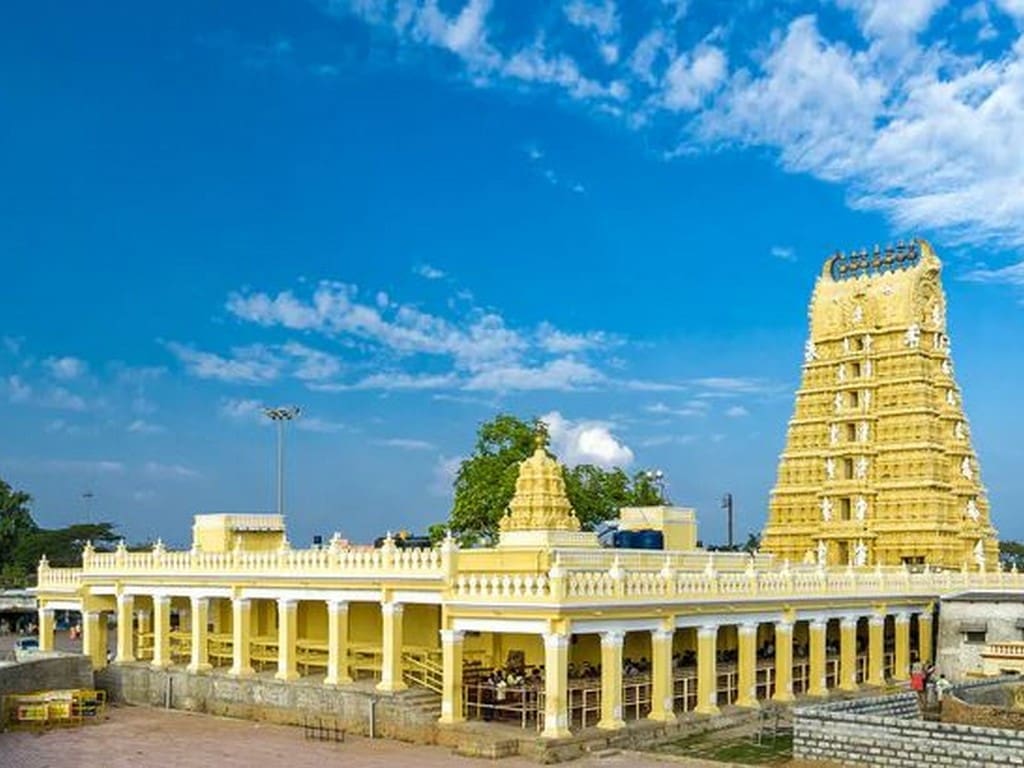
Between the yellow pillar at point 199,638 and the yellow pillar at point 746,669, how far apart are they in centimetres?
1608

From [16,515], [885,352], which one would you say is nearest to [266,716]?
[885,352]

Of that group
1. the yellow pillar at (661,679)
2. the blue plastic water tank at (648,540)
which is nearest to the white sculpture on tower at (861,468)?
the blue plastic water tank at (648,540)

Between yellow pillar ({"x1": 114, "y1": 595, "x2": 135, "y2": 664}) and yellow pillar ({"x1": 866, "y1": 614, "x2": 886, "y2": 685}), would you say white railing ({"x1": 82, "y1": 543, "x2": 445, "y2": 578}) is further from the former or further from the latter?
yellow pillar ({"x1": 866, "y1": 614, "x2": 886, "y2": 685})

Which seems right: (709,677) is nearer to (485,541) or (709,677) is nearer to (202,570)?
(202,570)

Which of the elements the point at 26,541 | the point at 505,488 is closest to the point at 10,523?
the point at 26,541

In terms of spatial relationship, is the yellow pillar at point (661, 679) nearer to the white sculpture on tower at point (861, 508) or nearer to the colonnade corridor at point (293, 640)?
the colonnade corridor at point (293, 640)

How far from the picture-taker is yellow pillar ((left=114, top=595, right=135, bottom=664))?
141 ft

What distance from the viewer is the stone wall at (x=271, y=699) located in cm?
3250

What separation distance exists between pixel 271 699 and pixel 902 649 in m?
21.0

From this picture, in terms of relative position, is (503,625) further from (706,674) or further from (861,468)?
(861,468)

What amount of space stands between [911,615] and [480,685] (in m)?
18.7

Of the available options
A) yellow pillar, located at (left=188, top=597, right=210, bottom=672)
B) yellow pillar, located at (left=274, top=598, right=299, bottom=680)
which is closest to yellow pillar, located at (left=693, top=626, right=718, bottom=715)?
yellow pillar, located at (left=274, top=598, right=299, bottom=680)

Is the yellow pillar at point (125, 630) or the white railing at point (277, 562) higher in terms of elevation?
the white railing at point (277, 562)

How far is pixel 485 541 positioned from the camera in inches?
2441
